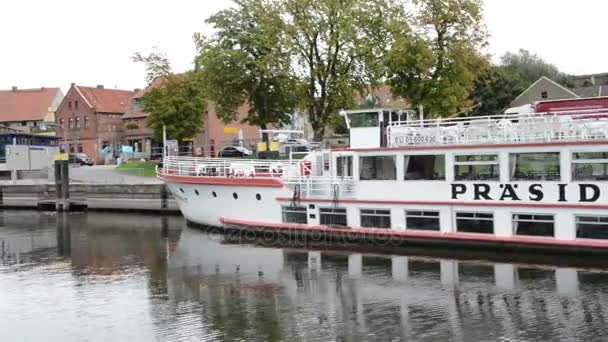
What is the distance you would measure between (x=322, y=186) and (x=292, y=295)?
808cm

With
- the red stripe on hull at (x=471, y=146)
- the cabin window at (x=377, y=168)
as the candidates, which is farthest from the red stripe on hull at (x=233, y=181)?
the cabin window at (x=377, y=168)

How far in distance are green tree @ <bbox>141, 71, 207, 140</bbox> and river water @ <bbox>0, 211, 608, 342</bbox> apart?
2741cm

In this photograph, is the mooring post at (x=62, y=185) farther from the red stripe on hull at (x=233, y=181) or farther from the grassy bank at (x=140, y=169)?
the red stripe on hull at (x=233, y=181)

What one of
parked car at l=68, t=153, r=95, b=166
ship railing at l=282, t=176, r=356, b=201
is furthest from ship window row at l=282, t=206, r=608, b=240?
parked car at l=68, t=153, r=95, b=166

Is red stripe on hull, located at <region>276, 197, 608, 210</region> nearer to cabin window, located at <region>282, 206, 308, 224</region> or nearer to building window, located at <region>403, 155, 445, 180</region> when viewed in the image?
cabin window, located at <region>282, 206, 308, 224</region>

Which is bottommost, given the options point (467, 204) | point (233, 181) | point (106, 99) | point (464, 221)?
point (464, 221)

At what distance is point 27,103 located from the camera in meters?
98.5

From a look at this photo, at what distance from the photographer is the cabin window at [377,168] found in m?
24.3

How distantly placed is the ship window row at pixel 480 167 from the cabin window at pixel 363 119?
1.25m

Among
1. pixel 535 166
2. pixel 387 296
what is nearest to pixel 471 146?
pixel 535 166

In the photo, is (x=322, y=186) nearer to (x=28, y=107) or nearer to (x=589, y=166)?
(x=589, y=166)

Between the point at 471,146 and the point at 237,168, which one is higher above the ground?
the point at 471,146

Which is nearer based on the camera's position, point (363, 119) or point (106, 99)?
point (363, 119)

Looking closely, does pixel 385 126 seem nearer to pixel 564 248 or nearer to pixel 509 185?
pixel 509 185
